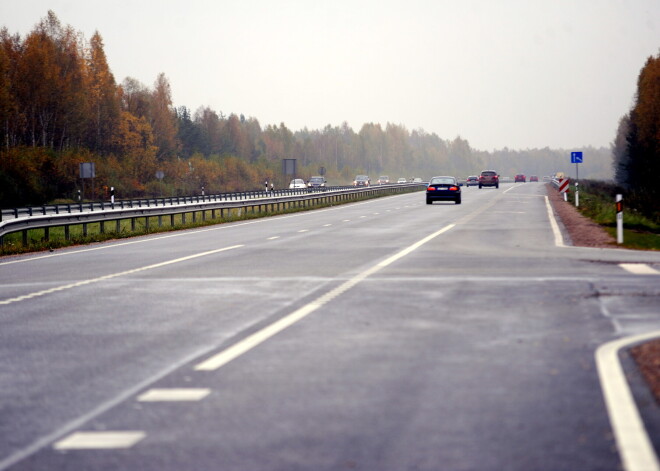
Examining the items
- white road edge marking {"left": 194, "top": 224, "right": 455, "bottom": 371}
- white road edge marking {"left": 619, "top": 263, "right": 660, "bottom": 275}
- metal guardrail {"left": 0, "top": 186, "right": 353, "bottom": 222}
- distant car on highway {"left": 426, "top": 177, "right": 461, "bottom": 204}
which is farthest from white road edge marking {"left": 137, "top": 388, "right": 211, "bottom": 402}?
distant car on highway {"left": 426, "top": 177, "right": 461, "bottom": 204}

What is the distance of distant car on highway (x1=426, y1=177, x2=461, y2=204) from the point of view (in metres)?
52.7

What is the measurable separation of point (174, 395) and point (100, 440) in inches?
45.4

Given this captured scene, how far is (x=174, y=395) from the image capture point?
6.57 m

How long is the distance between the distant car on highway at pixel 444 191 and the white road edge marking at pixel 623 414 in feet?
147

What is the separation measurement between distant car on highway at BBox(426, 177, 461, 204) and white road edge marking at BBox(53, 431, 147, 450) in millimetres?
47638

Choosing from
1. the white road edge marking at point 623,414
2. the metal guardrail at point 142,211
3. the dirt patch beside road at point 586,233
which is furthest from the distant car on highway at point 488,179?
the white road edge marking at point 623,414

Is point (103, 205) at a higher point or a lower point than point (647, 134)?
lower

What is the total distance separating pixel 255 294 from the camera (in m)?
12.4

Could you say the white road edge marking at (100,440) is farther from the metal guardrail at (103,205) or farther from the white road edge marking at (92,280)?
the metal guardrail at (103,205)

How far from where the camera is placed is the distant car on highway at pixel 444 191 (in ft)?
173

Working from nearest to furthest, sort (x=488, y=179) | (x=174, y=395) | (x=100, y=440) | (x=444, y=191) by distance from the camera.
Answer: (x=100, y=440) < (x=174, y=395) < (x=444, y=191) < (x=488, y=179)

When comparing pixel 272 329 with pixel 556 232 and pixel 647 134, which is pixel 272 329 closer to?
pixel 556 232

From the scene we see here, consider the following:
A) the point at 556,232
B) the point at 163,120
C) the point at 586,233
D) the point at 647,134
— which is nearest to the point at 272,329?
the point at 586,233

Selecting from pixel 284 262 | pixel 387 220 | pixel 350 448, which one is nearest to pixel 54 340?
pixel 350 448
